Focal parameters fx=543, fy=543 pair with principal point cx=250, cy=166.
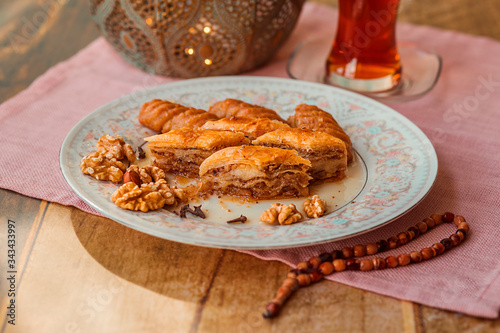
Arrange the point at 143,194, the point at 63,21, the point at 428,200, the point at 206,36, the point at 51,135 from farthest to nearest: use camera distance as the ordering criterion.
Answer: the point at 63,21 → the point at 206,36 → the point at 51,135 → the point at 428,200 → the point at 143,194

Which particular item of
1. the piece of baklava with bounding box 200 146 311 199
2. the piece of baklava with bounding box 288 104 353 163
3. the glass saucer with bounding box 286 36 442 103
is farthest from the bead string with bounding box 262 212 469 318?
the glass saucer with bounding box 286 36 442 103

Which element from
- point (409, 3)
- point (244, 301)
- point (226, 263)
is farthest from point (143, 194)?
point (409, 3)

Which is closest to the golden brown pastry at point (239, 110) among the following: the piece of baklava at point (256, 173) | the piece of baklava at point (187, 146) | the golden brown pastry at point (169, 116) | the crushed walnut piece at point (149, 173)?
the golden brown pastry at point (169, 116)

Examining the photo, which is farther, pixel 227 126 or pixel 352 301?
pixel 227 126

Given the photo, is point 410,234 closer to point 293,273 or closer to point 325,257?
point 325,257

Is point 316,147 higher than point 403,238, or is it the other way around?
point 316,147

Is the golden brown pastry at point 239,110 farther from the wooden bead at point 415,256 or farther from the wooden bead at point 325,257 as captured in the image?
the wooden bead at point 415,256

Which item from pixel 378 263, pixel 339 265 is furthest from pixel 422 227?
pixel 339 265

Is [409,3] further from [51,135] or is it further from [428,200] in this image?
[51,135]
